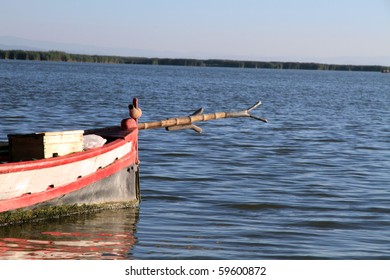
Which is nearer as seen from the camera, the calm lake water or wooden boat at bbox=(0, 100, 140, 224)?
wooden boat at bbox=(0, 100, 140, 224)

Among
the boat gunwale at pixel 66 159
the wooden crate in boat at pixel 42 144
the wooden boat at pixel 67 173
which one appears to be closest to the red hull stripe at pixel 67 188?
the wooden boat at pixel 67 173

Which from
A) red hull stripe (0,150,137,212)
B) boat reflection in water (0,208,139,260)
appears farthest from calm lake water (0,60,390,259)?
red hull stripe (0,150,137,212)

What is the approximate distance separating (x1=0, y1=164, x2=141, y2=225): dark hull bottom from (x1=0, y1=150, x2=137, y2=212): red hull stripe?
67mm

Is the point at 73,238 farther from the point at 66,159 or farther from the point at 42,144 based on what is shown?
the point at 42,144

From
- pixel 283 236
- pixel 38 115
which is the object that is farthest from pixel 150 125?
pixel 38 115

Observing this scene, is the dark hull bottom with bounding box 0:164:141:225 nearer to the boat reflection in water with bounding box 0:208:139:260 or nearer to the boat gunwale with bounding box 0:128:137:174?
the boat reflection in water with bounding box 0:208:139:260

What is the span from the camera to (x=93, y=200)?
13688 millimetres

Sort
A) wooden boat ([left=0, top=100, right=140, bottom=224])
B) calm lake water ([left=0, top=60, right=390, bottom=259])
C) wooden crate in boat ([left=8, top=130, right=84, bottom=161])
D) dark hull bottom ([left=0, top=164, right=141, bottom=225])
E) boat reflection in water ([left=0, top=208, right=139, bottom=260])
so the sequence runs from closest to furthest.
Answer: boat reflection in water ([left=0, top=208, right=139, bottom=260]), wooden boat ([left=0, top=100, right=140, bottom=224]), calm lake water ([left=0, top=60, right=390, bottom=259]), dark hull bottom ([left=0, top=164, right=141, bottom=225]), wooden crate in boat ([left=8, top=130, right=84, bottom=161])

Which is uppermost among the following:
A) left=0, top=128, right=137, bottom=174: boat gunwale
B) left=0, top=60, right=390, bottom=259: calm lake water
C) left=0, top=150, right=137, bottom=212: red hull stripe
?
left=0, top=128, right=137, bottom=174: boat gunwale

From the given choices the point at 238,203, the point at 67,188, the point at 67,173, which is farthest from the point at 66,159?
the point at 238,203

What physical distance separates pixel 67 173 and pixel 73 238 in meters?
0.96

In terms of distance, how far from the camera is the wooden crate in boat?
12531 mm
